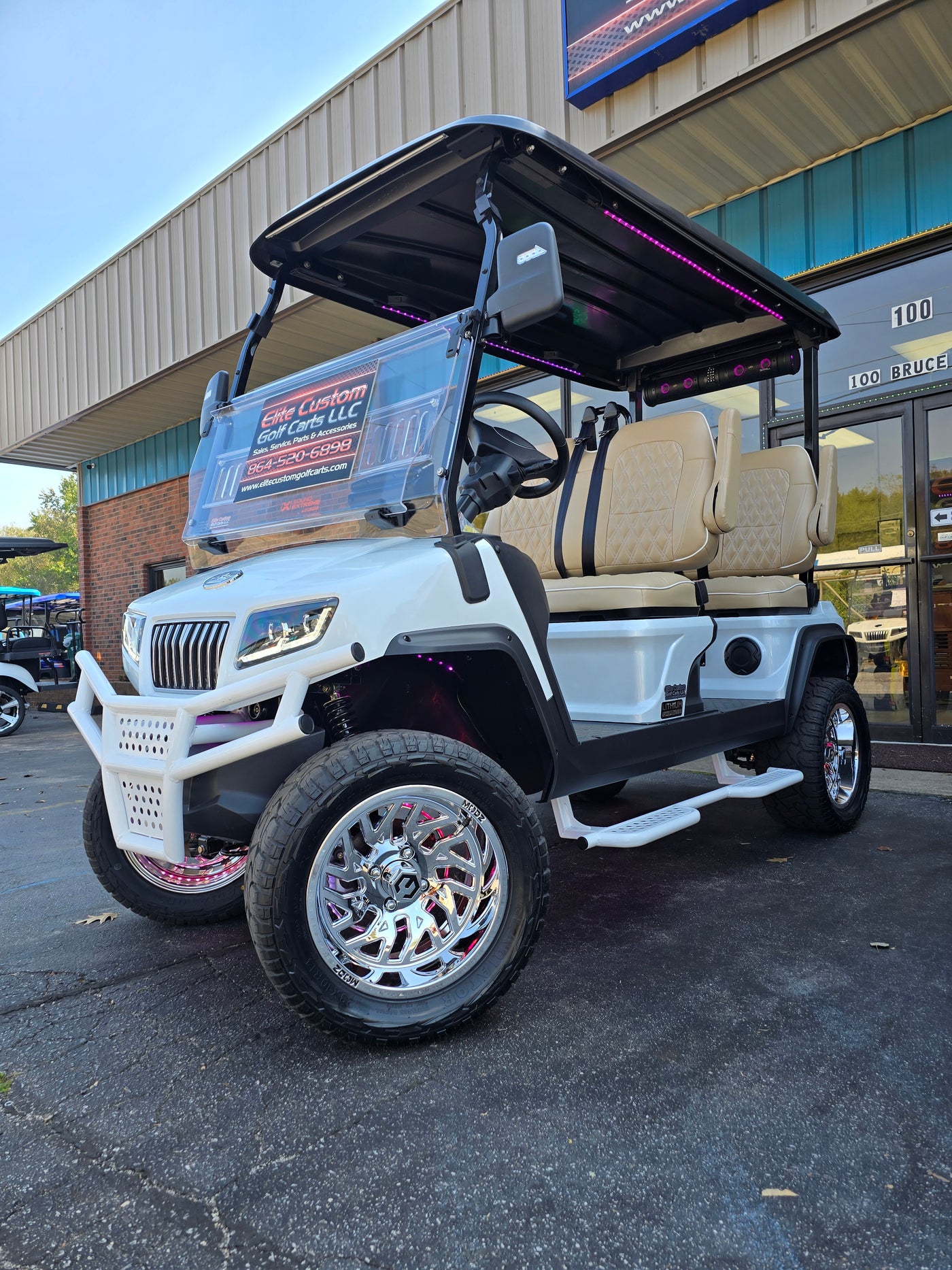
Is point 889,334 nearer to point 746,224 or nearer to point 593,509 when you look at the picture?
point 746,224

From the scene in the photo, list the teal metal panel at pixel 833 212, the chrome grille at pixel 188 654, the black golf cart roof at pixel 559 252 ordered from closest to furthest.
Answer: the chrome grille at pixel 188 654
the black golf cart roof at pixel 559 252
the teal metal panel at pixel 833 212

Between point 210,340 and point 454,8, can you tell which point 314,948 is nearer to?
point 454,8

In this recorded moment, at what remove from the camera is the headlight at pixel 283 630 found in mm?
2059

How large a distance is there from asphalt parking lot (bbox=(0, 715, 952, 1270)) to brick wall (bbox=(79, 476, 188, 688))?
11.4 meters

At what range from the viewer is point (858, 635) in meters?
6.81

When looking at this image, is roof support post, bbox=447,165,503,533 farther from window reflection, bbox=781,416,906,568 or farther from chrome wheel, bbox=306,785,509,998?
window reflection, bbox=781,416,906,568

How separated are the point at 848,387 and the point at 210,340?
6.94 metres

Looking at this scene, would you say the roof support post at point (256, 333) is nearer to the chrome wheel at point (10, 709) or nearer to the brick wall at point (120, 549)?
the chrome wheel at point (10, 709)

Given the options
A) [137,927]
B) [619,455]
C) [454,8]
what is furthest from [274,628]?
[454,8]

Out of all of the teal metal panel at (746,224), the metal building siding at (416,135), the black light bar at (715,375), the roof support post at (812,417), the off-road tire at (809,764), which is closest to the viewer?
the off-road tire at (809,764)

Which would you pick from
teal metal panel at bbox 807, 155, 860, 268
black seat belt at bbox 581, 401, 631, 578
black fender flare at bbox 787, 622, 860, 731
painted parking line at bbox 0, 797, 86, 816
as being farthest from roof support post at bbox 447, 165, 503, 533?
teal metal panel at bbox 807, 155, 860, 268

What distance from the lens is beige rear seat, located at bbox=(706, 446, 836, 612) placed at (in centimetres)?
449

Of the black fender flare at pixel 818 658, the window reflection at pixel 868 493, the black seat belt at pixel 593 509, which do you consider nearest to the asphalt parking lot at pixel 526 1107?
the black fender flare at pixel 818 658

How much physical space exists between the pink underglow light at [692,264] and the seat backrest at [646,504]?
54 cm
